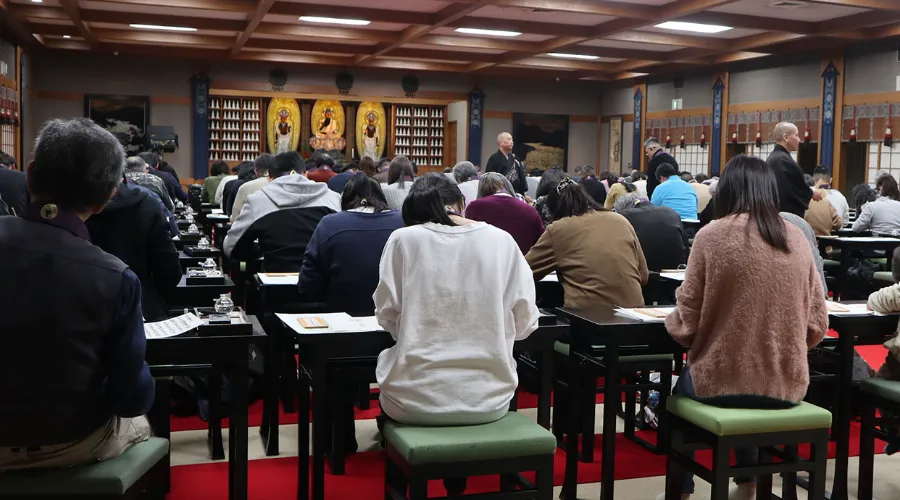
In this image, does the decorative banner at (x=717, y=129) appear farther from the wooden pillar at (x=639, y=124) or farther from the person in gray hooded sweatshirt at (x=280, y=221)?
the person in gray hooded sweatshirt at (x=280, y=221)

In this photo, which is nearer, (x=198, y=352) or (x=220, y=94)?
(x=198, y=352)

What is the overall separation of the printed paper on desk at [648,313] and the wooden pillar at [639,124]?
15414 mm

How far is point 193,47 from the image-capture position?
15852 millimetres

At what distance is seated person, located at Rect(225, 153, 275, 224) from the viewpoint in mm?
7410

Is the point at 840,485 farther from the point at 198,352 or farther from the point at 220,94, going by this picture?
the point at 220,94

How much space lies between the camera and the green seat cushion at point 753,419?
2992 millimetres

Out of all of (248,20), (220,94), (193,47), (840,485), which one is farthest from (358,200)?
(220,94)

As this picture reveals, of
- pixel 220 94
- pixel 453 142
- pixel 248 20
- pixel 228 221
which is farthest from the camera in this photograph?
pixel 453 142

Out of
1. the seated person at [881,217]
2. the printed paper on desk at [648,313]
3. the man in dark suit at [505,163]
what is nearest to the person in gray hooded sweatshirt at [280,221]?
the printed paper on desk at [648,313]

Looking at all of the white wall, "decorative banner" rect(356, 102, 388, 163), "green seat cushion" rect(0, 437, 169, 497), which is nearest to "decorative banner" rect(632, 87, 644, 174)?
the white wall

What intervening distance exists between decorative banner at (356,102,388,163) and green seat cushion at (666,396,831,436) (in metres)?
16.3

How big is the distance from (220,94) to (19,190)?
12.1 m

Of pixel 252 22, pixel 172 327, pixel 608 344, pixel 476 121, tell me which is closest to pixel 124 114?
pixel 252 22

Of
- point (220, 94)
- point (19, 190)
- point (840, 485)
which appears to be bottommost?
point (840, 485)
